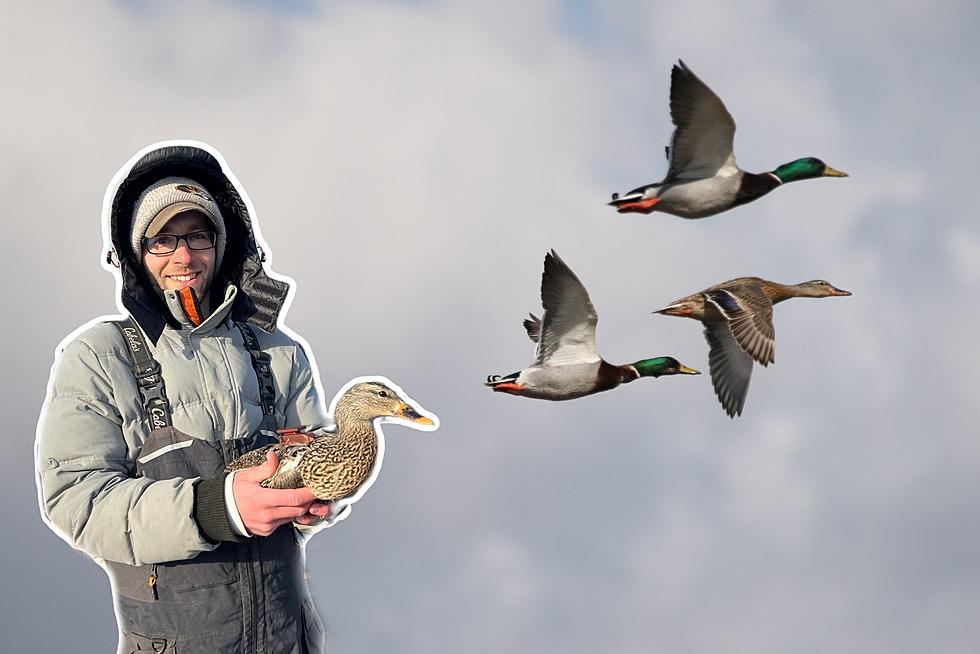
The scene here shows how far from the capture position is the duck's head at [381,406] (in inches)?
215

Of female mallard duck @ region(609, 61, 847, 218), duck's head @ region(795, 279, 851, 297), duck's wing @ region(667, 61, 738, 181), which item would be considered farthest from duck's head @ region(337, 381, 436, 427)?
duck's head @ region(795, 279, 851, 297)

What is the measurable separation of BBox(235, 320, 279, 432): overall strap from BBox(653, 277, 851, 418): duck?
292cm

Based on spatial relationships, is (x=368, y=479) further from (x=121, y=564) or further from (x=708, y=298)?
(x=708, y=298)

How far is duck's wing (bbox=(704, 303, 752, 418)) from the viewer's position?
8102 mm

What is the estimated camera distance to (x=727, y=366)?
26.7ft

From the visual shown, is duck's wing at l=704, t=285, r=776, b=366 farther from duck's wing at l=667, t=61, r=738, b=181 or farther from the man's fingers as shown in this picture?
the man's fingers

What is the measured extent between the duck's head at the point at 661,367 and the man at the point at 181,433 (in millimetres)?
2882

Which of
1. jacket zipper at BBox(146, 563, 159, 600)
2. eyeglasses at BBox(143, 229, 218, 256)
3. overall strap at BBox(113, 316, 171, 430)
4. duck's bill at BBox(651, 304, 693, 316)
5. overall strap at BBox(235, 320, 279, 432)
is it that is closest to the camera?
jacket zipper at BBox(146, 563, 159, 600)

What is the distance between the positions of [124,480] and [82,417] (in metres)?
0.36

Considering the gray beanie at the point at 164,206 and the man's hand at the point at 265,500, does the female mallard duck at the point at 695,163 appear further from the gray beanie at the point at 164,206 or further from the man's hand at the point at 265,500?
the man's hand at the point at 265,500

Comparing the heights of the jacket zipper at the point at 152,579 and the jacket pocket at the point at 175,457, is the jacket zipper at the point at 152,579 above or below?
below

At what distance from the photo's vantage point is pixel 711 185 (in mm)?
7309

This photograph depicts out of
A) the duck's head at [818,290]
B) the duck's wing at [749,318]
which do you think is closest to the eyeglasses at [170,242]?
the duck's wing at [749,318]

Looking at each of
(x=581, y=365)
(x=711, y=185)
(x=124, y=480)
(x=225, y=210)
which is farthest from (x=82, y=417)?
(x=711, y=185)
